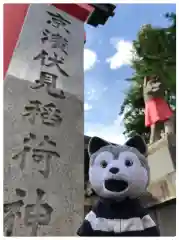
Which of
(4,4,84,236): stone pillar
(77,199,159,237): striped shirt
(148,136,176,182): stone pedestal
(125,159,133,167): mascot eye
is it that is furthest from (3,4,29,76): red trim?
(148,136,176,182): stone pedestal

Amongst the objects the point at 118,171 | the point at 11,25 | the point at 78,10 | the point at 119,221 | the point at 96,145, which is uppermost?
the point at 78,10

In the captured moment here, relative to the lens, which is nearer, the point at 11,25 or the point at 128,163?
→ the point at 128,163

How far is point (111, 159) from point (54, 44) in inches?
59.0

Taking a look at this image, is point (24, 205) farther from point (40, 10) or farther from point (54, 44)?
point (40, 10)

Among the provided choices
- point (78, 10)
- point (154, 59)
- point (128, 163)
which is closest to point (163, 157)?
point (154, 59)

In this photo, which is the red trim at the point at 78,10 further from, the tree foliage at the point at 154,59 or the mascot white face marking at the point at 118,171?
the mascot white face marking at the point at 118,171

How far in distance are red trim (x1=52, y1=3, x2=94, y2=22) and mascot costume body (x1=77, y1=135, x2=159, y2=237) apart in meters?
1.83

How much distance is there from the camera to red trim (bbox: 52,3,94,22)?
3818 mm

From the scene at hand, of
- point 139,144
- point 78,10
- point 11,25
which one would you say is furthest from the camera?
point 78,10

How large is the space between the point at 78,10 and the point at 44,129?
4.75 feet

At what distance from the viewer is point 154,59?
14.8 feet

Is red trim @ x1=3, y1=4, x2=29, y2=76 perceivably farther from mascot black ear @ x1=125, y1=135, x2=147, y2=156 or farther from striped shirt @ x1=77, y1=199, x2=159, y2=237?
striped shirt @ x1=77, y1=199, x2=159, y2=237

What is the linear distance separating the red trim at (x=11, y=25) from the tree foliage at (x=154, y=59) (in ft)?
4.40

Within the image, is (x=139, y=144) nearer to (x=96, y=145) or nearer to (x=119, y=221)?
(x=96, y=145)
